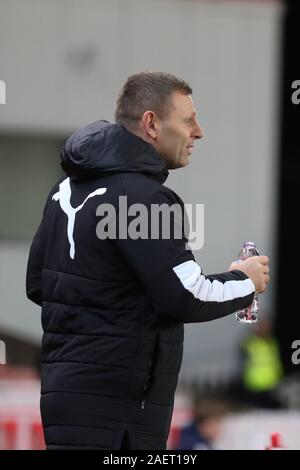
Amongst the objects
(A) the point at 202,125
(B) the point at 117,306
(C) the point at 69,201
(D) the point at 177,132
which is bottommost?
(B) the point at 117,306

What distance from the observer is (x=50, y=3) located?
15328mm

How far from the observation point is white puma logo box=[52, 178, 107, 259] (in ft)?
13.1

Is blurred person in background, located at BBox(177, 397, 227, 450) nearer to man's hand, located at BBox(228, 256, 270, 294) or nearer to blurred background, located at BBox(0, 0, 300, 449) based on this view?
man's hand, located at BBox(228, 256, 270, 294)

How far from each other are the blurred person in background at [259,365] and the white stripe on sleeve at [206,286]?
10.8 meters

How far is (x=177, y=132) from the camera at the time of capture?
161 inches

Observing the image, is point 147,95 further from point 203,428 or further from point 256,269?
point 203,428

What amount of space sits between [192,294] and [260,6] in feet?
43.1

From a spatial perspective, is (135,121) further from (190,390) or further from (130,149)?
(190,390)

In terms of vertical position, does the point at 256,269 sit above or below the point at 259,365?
above

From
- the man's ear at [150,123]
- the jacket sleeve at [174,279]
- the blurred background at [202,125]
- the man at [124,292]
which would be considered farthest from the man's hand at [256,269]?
the blurred background at [202,125]

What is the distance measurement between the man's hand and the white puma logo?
566 millimetres

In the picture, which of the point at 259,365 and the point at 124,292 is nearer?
the point at 124,292

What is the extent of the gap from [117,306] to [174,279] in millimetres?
240

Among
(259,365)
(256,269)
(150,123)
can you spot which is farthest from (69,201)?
(259,365)
